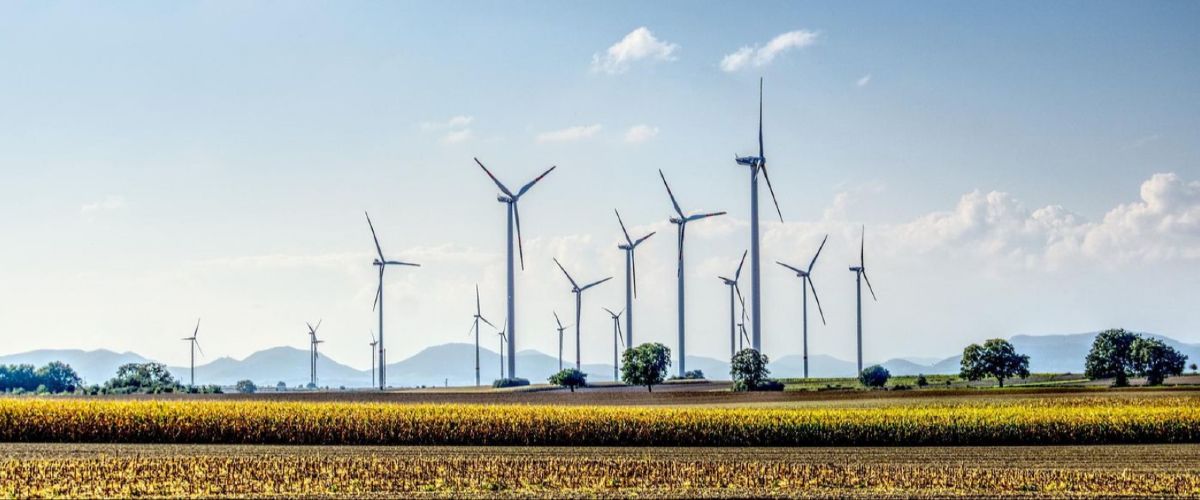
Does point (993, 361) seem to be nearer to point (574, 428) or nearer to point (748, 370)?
point (748, 370)

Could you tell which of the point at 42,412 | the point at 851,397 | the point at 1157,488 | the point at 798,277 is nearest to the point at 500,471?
the point at 1157,488

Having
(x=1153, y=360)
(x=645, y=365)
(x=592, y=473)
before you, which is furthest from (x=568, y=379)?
(x=592, y=473)

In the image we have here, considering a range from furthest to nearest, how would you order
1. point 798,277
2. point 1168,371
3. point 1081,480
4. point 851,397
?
point 798,277 < point 1168,371 < point 851,397 < point 1081,480

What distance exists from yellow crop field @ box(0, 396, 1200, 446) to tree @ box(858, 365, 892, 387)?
3250 inches

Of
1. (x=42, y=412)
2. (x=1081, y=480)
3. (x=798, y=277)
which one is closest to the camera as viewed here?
(x=1081, y=480)

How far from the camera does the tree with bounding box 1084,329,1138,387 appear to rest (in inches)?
5817

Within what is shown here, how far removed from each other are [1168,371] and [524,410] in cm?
10208

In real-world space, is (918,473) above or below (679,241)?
below

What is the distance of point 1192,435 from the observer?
62250mm

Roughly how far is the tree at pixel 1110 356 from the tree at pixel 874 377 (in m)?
25.3

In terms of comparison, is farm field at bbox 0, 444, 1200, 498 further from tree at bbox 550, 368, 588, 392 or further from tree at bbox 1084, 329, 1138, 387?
tree at bbox 1084, 329, 1138, 387

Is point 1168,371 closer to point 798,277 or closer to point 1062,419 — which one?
point 798,277

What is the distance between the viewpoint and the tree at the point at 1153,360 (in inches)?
5567

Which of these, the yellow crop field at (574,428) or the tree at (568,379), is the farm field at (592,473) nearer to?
the yellow crop field at (574,428)
